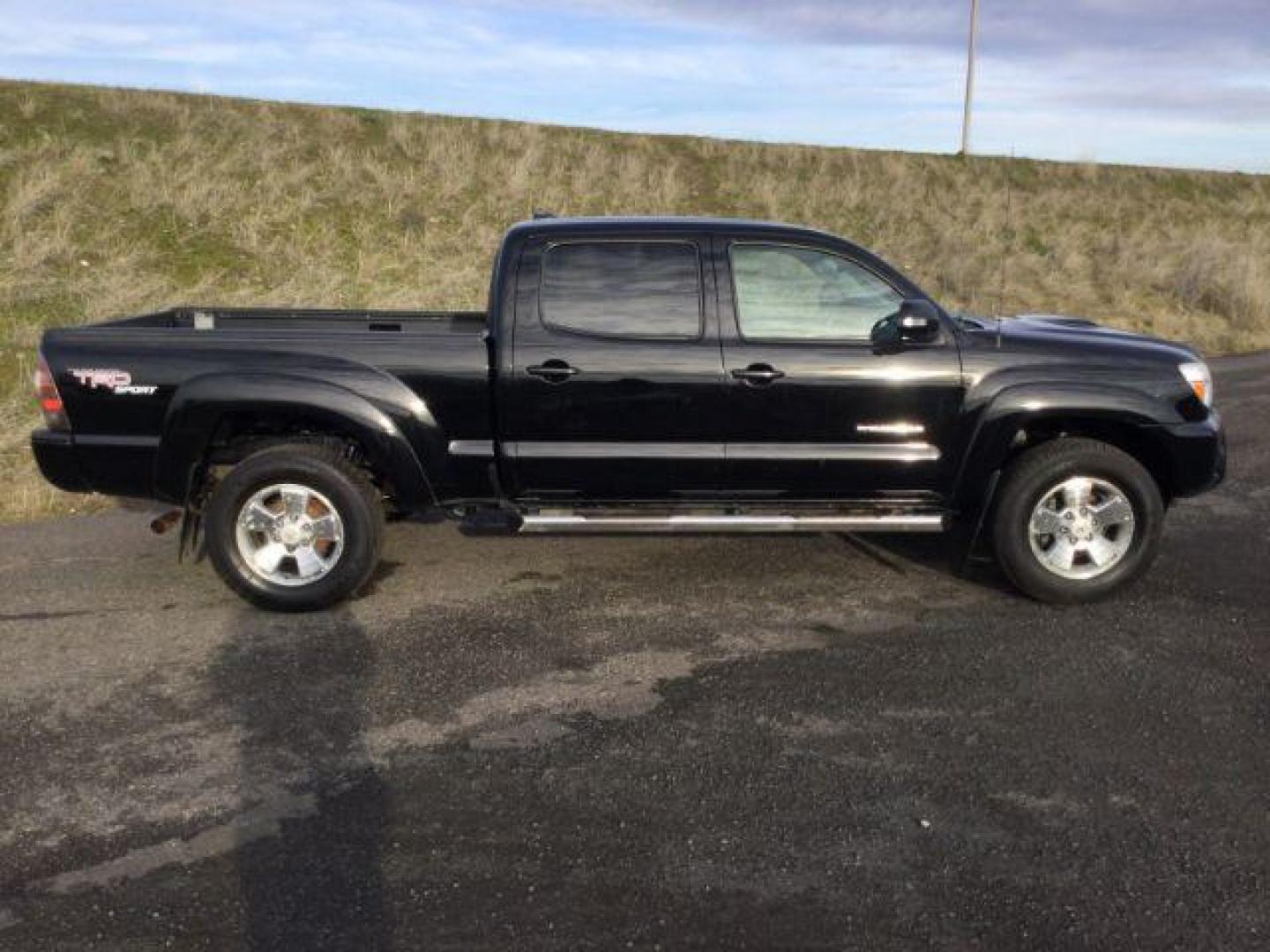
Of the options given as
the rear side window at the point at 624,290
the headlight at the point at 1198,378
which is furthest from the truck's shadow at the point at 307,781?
the headlight at the point at 1198,378

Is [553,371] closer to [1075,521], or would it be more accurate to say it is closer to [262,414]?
[262,414]

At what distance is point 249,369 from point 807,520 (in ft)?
8.97

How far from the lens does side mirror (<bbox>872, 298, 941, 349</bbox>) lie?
205 inches

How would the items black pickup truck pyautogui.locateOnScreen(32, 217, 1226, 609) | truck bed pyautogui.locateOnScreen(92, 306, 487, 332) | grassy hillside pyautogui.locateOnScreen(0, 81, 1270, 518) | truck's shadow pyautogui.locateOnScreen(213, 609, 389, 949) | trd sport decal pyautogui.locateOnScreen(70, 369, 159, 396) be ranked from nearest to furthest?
truck's shadow pyautogui.locateOnScreen(213, 609, 389, 949)
trd sport decal pyautogui.locateOnScreen(70, 369, 159, 396)
black pickup truck pyautogui.locateOnScreen(32, 217, 1226, 609)
truck bed pyautogui.locateOnScreen(92, 306, 487, 332)
grassy hillside pyautogui.locateOnScreen(0, 81, 1270, 518)

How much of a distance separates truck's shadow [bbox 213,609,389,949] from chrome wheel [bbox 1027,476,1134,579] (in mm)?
3253

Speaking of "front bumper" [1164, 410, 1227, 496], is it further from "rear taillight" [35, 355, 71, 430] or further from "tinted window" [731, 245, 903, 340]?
"rear taillight" [35, 355, 71, 430]

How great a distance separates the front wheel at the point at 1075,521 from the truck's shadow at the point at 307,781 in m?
3.10

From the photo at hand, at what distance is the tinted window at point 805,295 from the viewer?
5.49 meters

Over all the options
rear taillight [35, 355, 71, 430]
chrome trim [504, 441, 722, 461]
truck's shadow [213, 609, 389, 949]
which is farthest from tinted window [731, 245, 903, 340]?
rear taillight [35, 355, 71, 430]

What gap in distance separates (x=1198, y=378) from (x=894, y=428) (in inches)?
60.3

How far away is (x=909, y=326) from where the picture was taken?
17.1ft

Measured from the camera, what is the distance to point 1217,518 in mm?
7039

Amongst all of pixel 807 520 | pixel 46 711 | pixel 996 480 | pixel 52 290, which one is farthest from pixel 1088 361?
pixel 52 290

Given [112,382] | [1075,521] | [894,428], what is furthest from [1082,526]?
[112,382]
